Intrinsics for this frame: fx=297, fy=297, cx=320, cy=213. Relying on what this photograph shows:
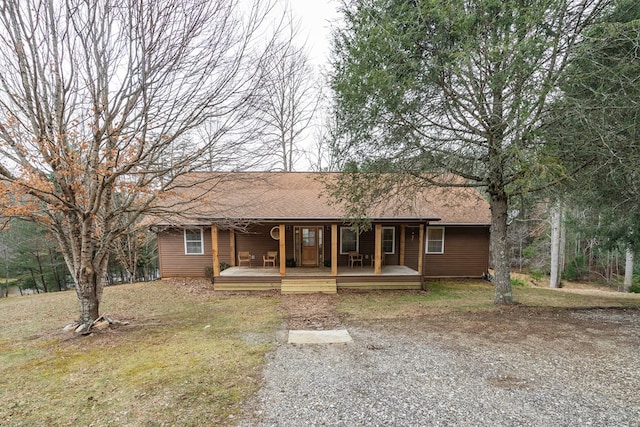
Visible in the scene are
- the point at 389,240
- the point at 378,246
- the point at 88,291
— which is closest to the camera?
the point at 88,291

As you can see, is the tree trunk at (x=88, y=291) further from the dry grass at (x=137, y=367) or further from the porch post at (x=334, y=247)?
the porch post at (x=334, y=247)

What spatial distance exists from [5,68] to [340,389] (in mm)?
7447

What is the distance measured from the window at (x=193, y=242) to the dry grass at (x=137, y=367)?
4603 millimetres

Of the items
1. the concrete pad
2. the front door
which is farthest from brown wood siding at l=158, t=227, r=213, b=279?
the concrete pad

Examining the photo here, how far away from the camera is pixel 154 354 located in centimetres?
493

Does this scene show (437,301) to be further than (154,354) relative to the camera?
Yes

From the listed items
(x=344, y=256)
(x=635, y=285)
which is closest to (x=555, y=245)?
(x=635, y=285)

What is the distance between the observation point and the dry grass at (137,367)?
326 cm

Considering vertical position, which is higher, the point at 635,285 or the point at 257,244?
the point at 257,244

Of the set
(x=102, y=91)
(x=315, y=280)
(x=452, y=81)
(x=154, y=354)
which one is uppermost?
(x=452, y=81)

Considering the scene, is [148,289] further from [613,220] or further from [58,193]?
[613,220]

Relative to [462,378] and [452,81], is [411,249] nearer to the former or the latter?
[452,81]

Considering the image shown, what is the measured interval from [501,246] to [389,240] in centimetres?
565

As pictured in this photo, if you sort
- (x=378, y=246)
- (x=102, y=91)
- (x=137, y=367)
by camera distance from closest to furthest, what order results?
(x=137, y=367) → (x=102, y=91) → (x=378, y=246)
